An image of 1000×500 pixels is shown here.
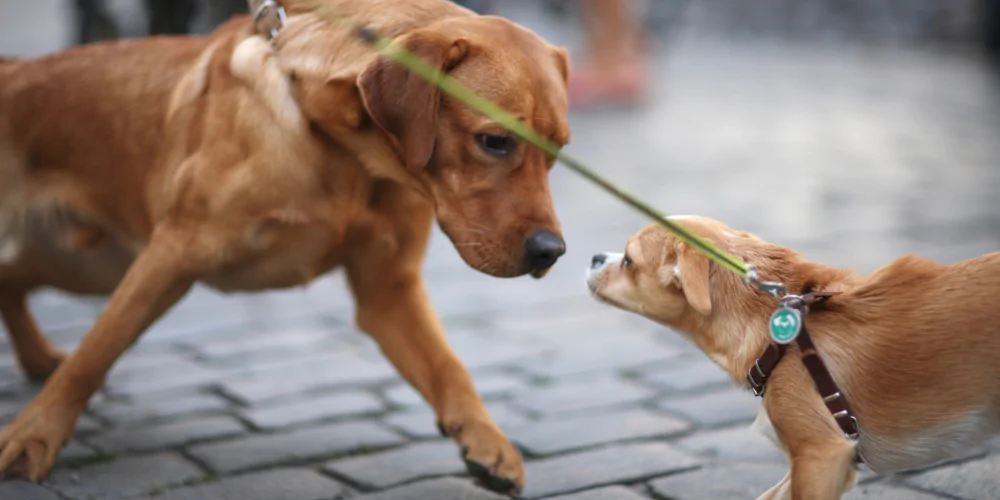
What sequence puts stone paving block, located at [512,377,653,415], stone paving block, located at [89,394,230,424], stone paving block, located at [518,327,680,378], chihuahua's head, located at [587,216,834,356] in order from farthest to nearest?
stone paving block, located at [518,327,680,378]
stone paving block, located at [512,377,653,415]
stone paving block, located at [89,394,230,424]
chihuahua's head, located at [587,216,834,356]

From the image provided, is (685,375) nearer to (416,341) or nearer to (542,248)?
(416,341)

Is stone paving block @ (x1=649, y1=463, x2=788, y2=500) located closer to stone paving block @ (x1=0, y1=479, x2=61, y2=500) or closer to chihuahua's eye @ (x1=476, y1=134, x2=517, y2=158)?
chihuahua's eye @ (x1=476, y1=134, x2=517, y2=158)

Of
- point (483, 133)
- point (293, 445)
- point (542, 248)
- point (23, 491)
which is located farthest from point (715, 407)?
point (23, 491)

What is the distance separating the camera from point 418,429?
15.2 ft

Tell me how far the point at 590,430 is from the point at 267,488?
1225 millimetres

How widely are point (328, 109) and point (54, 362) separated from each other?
209 cm

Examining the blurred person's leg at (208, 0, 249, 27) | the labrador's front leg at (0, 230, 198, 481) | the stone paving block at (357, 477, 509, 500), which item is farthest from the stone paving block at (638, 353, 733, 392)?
the blurred person's leg at (208, 0, 249, 27)

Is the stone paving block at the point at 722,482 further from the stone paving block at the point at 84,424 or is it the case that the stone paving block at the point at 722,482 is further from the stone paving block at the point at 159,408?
the stone paving block at the point at 84,424

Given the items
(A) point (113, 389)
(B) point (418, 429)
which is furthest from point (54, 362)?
(B) point (418, 429)

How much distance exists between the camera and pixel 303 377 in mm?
5277

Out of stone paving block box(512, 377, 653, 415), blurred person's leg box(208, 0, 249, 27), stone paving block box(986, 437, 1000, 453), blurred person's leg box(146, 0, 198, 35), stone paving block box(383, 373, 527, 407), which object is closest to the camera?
stone paving block box(986, 437, 1000, 453)

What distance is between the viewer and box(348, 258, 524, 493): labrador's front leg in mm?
4156

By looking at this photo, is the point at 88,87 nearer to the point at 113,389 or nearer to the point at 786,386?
the point at 113,389

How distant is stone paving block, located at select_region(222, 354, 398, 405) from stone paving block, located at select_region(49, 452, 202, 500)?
77 cm
